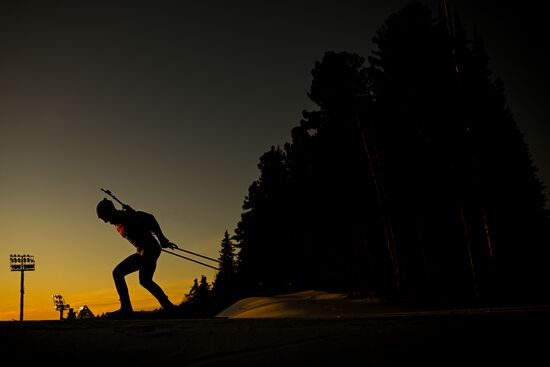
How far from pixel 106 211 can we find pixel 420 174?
20.1 m

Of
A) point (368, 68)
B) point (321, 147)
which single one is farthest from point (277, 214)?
point (368, 68)

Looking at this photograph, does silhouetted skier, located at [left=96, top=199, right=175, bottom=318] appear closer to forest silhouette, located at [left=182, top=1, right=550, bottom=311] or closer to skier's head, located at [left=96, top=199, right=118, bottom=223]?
skier's head, located at [left=96, top=199, right=118, bottom=223]

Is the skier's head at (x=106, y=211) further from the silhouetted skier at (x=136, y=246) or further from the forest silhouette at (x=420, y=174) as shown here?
the forest silhouette at (x=420, y=174)

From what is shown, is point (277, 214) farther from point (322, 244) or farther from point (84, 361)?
point (84, 361)

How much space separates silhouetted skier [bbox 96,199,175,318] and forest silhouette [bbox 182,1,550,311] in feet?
41.8

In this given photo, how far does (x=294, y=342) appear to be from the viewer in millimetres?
3137

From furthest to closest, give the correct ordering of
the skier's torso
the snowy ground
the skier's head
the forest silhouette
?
the forest silhouette
the skier's torso
the skier's head
the snowy ground

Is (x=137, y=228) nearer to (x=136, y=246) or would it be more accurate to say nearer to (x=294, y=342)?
(x=136, y=246)

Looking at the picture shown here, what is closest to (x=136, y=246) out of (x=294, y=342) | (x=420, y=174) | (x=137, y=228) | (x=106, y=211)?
(x=137, y=228)

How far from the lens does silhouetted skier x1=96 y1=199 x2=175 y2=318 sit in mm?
7059

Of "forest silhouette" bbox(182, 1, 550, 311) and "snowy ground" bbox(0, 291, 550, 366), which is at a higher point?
"forest silhouette" bbox(182, 1, 550, 311)

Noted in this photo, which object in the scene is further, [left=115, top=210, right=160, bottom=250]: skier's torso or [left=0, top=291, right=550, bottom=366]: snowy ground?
Answer: [left=115, top=210, right=160, bottom=250]: skier's torso

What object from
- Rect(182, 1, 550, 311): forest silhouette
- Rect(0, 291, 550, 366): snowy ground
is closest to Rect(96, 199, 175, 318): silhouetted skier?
Rect(0, 291, 550, 366): snowy ground

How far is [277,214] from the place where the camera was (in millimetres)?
39000
